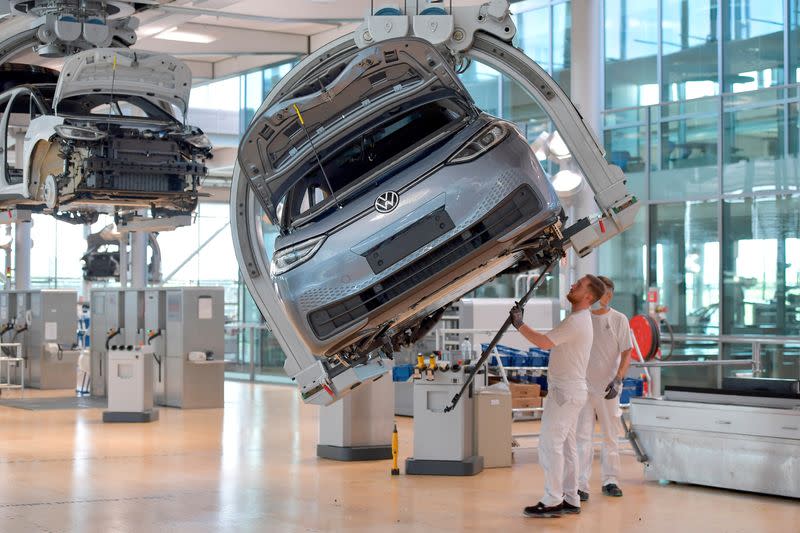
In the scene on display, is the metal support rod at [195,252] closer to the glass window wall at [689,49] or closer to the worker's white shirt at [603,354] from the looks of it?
the glass window wall at [689,49]

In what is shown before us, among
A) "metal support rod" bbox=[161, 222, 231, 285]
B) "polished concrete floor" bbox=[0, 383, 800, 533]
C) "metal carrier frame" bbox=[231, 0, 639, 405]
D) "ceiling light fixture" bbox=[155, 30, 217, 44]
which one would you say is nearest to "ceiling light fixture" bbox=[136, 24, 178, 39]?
"ceiling light fixture" bbox=[155, 30, 217, 44]

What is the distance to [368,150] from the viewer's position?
609 cm

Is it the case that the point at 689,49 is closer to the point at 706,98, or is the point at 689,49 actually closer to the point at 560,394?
the point at 706,98

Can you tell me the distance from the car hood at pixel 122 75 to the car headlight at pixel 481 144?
19.9 ft

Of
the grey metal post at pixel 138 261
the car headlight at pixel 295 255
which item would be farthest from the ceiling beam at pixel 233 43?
the car headlight at pixel 295 255

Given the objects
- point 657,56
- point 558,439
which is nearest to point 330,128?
point 558,439

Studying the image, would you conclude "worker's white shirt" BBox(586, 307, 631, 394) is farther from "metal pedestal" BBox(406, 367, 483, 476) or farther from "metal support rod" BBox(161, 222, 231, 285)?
"metal support rod" BBox(161, 222, 231, 285)

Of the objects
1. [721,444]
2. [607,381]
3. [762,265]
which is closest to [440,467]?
[607,381]

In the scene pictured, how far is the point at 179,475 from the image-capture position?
995 cm

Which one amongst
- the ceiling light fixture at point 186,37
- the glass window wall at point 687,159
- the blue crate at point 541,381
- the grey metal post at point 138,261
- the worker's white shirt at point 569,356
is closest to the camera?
the worker's white shirt at point 569,356

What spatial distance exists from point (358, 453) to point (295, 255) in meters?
5.28

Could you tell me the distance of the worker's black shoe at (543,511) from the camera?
795 cm

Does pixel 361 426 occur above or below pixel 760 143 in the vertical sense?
below

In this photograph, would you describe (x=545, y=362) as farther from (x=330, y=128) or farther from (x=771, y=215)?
(x=330, y=128)
